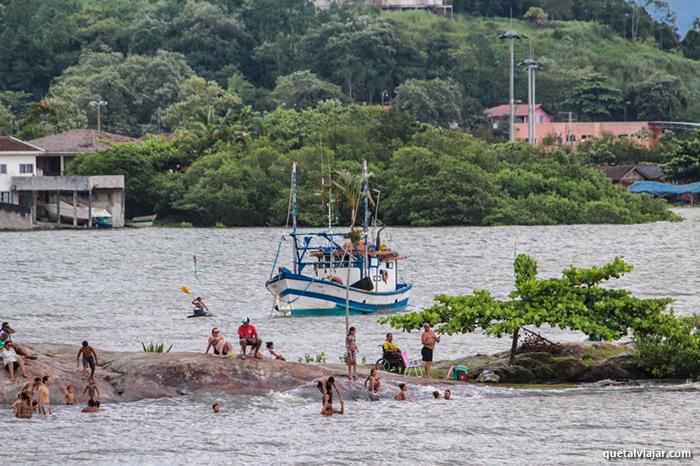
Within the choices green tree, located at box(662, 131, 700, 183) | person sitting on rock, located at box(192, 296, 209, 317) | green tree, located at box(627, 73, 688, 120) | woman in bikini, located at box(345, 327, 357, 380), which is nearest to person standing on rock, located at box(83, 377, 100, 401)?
woman in bikini, located at box(345, 327, 357, 380)

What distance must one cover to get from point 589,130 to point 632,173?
29960 mm

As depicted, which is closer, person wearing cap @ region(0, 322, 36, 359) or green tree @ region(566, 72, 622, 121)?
person wearing cap @ region(0, 322, 36, 359)

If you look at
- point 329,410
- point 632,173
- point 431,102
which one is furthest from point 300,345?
point 431,102

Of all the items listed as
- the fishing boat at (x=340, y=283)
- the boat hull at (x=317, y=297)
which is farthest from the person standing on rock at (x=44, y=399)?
the boat hull at (x=317, y=297)

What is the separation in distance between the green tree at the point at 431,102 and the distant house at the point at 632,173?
88.6ft

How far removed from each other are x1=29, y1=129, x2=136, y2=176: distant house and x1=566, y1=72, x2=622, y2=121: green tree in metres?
79.1

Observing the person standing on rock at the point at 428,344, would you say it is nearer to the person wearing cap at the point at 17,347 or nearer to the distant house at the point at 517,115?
the person wearing cap at the point at 17,347

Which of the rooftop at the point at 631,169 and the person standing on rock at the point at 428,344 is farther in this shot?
the rooftop at the point at 631,169

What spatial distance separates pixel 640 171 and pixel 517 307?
11368 centimetres

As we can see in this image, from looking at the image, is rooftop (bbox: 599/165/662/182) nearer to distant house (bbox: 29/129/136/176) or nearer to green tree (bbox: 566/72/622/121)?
green tree (bbox: 566/72/622/121)

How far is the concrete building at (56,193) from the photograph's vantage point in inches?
4520

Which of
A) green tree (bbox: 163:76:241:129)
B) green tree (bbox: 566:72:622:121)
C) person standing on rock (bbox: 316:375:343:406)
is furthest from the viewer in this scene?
green tree (bbox: 566:72:622:121)

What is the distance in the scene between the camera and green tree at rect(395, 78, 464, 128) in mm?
174250

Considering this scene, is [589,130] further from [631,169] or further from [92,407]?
[92,407]
